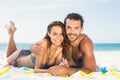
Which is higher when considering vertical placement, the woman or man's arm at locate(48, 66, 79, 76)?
the woman

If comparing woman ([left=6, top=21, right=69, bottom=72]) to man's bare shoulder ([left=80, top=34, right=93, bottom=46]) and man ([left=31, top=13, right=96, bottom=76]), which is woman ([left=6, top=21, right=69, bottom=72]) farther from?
man's bare shoulder ([left=80, top=34, right=93, bottom=46])

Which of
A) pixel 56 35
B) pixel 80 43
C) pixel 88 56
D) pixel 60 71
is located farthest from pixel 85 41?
pixel 60 71

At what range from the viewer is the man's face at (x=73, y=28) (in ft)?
14.5

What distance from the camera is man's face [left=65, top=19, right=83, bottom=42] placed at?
4.43 metres

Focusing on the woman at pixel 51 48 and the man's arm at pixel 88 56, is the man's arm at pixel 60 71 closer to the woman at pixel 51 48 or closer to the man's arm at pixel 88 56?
the woman at pixel 51 48

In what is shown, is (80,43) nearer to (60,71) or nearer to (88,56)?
(88,56)

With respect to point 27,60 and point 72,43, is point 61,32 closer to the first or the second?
point 72,43

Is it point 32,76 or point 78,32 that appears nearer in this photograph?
point 32,76

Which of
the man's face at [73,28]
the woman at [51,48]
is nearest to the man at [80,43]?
the man's face at [73,28]

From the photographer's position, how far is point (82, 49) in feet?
15.0

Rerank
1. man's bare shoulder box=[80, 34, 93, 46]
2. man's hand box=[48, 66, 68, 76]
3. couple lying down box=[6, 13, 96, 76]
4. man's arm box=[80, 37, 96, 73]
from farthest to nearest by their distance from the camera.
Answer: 1. man's bare shoulder box=[80, 34, 93, 46]
2. man's arm box=[80, 37, 96, 73]
3. couple lying down box=[6, 13, 96, 76]
4. man's hand box=[48, 66, 68, 76]

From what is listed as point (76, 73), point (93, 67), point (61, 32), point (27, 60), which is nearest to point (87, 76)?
point (76, 73)

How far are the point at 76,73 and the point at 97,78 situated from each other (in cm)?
32

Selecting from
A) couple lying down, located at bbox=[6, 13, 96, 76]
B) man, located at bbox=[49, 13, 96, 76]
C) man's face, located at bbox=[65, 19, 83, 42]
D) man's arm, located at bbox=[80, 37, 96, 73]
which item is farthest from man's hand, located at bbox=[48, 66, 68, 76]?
man's face, located at bbox=[65, 19, 83, 42]
